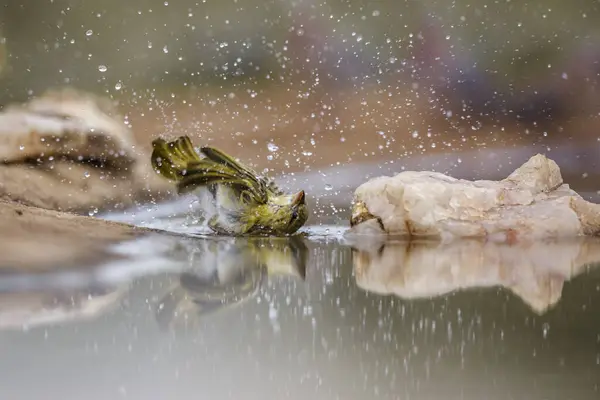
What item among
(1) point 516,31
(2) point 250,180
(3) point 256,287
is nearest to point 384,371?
(3) point 256,287

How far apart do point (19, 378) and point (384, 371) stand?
0.30 m

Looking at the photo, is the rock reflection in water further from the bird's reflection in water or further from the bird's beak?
the bird's beak

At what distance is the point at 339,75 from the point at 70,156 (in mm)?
1080

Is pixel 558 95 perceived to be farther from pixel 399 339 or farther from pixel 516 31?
pixel 399 339

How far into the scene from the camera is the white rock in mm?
1708

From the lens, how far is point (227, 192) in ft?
5.93

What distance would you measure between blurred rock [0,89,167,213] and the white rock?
100cm

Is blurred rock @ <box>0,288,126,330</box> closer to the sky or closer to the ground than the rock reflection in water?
closer to the ground

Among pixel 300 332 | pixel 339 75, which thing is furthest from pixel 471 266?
pixel 339 75

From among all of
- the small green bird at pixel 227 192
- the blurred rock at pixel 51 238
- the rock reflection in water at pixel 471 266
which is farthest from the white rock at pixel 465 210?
the blurred rock at pixel 51 238

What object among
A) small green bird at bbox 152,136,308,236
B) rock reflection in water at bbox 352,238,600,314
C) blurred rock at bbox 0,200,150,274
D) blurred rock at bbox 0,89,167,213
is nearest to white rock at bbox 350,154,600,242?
rock reflection in water at bbox 352,238,600,314

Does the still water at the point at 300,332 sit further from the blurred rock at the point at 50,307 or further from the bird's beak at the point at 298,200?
the bird's beak at the point at 298,200

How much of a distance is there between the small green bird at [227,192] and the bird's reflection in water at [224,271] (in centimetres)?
9

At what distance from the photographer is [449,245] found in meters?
1.55
